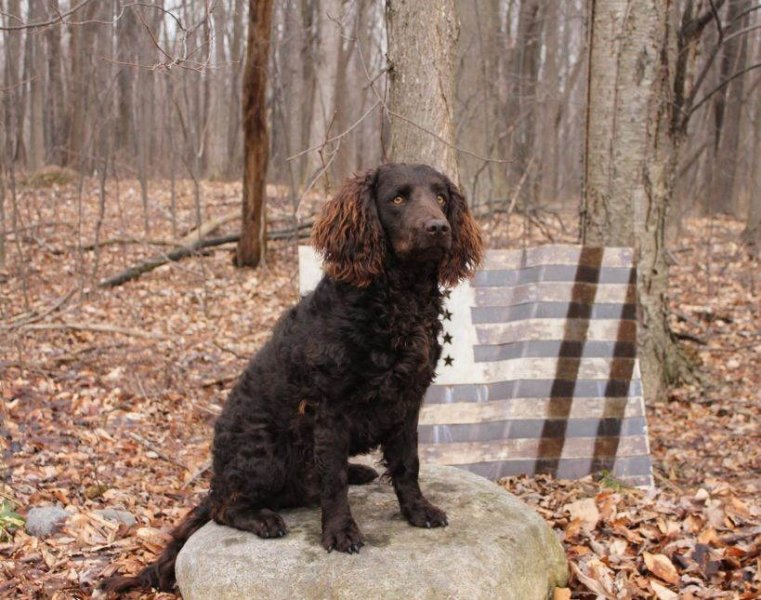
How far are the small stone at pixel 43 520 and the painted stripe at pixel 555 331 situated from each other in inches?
116

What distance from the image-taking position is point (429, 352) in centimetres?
356

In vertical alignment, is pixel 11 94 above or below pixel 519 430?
above

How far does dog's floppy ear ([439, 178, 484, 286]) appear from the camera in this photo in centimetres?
370

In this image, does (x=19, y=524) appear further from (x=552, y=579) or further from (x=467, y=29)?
(x=467, y=29)

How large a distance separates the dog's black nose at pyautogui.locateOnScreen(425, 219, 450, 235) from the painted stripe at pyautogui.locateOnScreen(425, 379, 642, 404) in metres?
2.37

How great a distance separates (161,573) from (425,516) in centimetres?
132

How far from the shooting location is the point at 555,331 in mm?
5703

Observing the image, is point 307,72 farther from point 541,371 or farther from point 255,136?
point 541,371

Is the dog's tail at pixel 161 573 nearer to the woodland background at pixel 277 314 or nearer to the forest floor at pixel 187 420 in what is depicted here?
the forest floor at pixel 187 420

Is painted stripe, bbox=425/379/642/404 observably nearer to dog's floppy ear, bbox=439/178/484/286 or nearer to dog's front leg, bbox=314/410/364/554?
dog's floppy ear, bbox=439/178/484/286

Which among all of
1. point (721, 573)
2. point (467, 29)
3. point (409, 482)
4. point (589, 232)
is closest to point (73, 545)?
point (409, 482)

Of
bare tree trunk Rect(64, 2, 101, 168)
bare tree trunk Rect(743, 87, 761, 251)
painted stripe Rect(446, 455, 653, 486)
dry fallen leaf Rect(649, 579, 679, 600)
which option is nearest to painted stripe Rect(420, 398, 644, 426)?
painted stripe Rect(446, 455, 653, 486)

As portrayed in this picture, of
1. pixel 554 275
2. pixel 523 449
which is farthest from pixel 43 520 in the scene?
pixel 554 275

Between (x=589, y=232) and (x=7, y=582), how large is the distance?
5041mm
